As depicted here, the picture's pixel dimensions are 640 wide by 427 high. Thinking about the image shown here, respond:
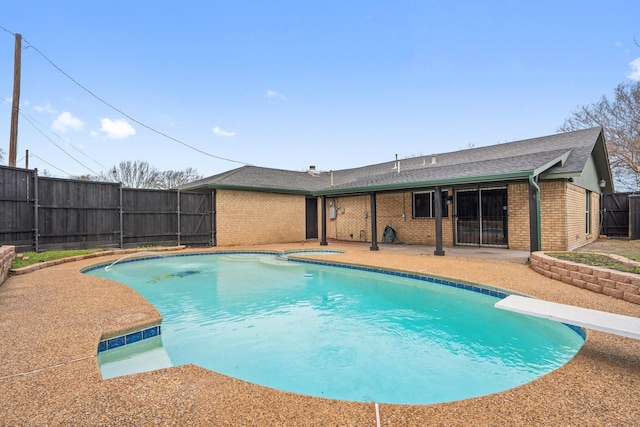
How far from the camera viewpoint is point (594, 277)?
15.7ft

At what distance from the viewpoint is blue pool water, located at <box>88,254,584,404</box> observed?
286 cm

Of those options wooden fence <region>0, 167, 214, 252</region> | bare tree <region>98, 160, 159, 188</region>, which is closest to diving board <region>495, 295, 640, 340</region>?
wooden fence <region>0, 167, 214, 252</region>

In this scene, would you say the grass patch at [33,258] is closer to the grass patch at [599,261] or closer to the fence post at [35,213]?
the fence post at [35,213]

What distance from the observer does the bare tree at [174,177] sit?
1098 inches

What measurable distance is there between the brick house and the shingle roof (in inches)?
1.6

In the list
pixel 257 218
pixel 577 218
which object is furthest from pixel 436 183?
pixel 257 218

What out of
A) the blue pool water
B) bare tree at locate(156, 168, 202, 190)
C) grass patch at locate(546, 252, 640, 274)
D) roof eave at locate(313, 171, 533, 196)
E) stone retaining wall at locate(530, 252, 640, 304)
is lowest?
the blue pool water

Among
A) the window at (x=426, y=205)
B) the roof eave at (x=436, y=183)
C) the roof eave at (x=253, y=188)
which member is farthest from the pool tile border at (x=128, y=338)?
the window at (x=426, y=205)

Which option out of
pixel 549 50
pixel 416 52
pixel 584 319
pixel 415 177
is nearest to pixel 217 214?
pixel 415 177

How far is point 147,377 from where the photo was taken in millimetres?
2285

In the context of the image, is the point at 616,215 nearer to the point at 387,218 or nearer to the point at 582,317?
the point at 387,218

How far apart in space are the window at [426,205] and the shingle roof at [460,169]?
95 cm

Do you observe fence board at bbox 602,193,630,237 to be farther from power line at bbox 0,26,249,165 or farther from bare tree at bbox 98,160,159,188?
bare tree at bbox 98,160,159,188

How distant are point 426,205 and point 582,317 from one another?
9.09m
